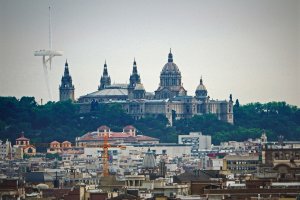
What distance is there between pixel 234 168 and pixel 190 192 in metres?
30.6

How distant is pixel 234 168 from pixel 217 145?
91.0 m

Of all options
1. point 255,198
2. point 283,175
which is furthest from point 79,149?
point 255,198

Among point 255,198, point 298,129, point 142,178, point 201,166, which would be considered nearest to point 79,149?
point 298,129

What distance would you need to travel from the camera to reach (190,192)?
255 feet

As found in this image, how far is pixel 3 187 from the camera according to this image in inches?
3196

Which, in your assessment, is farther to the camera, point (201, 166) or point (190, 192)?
point (201, 166)

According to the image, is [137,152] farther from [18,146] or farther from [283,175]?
[283,175]

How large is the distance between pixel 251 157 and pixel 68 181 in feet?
31.0

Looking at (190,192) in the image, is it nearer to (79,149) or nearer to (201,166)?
(201,166)

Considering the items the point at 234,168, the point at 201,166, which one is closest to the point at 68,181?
the point at 234,168

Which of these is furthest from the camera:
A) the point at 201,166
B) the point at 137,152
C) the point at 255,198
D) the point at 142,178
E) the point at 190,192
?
the point at 137,152

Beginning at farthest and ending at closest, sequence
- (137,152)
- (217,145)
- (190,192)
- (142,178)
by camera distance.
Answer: (217,145) < (137,152) < (142,178) < (190,192)

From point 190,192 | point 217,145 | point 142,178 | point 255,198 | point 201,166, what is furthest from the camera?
point 217,145

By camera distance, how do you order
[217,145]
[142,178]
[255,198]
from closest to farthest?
[255,198] → [142,178] → [217,145]
